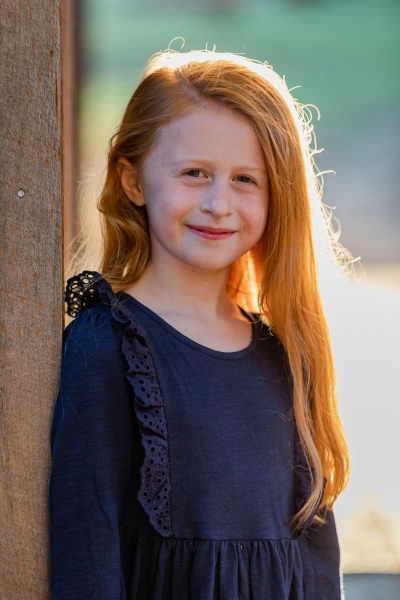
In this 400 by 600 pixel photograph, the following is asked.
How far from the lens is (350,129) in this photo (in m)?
2.63

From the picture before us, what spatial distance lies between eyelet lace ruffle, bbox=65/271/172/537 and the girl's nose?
0.22m

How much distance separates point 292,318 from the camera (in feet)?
4.68

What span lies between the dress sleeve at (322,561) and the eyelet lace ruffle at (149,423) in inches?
14.4

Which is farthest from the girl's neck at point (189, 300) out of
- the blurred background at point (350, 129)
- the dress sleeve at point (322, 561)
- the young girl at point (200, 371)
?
the blurred background at point (350, 129)

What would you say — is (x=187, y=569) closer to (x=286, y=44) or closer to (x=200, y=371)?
(x=200, y=371)

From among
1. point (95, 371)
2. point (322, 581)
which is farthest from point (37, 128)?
point (322, 581)

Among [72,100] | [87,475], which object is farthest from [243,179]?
[72,100]

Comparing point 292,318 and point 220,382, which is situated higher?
point 292,318

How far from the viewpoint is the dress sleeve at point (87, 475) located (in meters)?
1.05

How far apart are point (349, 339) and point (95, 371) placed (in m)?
1.87

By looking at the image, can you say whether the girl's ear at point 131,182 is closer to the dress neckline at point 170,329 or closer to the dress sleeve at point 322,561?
the dress neckline at point 170,329

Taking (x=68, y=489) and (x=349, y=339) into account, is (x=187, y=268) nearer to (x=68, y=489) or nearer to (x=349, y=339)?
(x=68, y=489)

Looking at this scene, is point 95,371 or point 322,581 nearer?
point 95,371

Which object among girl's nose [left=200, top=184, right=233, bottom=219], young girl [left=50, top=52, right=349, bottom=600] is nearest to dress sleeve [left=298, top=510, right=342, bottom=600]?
young girl [left=50, top=52, right=349, bottom=600]
